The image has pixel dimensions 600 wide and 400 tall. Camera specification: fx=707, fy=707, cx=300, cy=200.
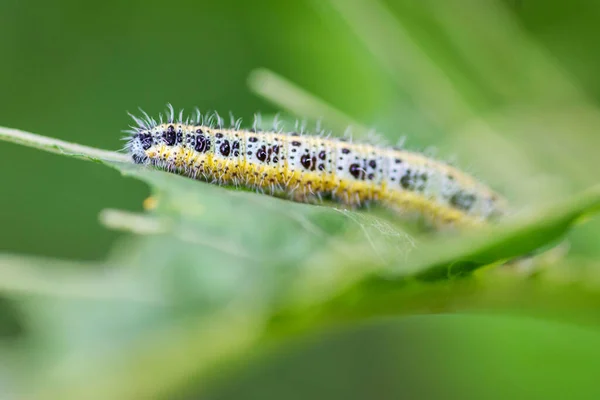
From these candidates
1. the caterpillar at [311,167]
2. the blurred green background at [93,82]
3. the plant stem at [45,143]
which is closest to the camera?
the plant stem at [45,143]

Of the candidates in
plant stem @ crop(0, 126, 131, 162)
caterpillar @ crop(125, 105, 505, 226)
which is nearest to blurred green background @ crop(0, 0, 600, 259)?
caterpillar @ crop(125, 105, 505, 226)

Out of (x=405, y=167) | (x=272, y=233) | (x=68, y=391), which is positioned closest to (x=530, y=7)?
(x=405, y=167)

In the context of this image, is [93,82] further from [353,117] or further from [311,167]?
[311,167]

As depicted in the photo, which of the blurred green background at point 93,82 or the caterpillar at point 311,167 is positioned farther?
the blurred green background at point 93,82

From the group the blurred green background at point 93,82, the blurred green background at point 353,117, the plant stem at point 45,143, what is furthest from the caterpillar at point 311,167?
the blurred green background at point 93,82

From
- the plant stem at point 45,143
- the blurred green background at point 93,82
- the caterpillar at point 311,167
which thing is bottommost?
the plant stem at point 45,143

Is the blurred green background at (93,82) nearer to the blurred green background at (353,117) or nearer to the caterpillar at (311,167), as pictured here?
the blurred green background at (353,117)

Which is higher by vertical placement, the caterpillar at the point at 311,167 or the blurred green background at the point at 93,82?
the blurred green background at the point at 93,82
